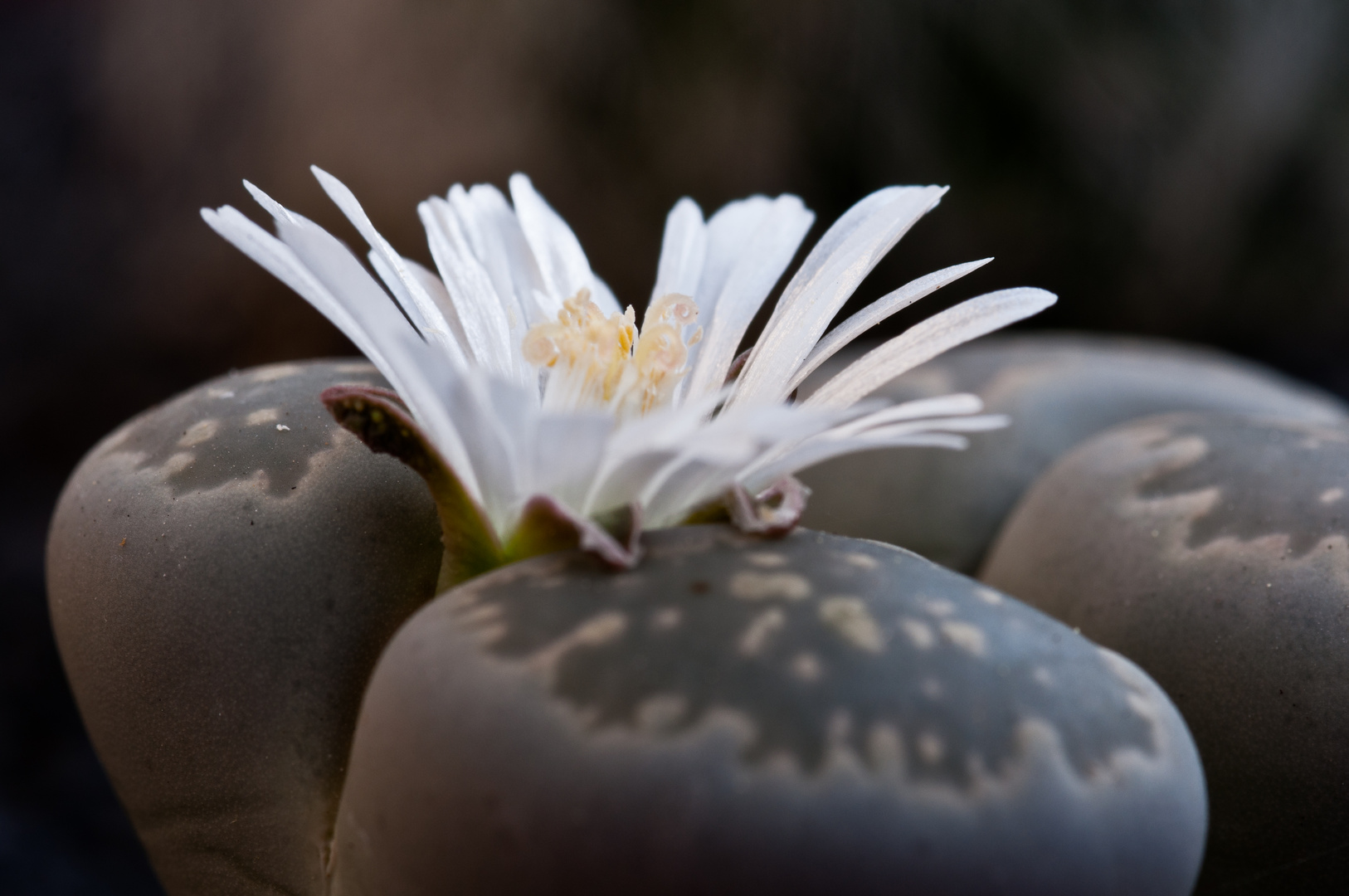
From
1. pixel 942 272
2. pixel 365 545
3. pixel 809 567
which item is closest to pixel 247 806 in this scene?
pixel 365 545

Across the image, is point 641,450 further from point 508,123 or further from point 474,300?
point 508,123

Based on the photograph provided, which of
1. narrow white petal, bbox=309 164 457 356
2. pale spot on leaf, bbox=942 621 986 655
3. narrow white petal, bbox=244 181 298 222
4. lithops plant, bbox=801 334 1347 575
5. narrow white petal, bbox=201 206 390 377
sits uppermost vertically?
narrow white petal, bbox=244 181 298 222

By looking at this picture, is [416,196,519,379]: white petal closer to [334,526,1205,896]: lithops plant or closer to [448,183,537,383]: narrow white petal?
[448,183,537,383]: narrow white petal

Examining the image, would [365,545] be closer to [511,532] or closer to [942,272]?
[511,532]

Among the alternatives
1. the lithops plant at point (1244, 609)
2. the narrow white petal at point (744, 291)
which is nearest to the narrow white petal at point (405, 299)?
the narrow white petal at point (744, 291)

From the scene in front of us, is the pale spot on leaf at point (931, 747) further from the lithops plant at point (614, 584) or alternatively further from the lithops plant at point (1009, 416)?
the lithops plant at point (1009, 416)

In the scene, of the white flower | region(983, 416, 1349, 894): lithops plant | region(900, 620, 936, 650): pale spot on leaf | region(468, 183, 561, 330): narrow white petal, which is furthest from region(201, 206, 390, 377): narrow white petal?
region(983, 416, 1349, 894): lithops plant

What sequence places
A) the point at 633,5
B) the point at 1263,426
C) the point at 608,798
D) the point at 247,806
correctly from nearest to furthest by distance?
the point at 608,798, the point at 247,806, the point at 1263,426, the point at 633,5
